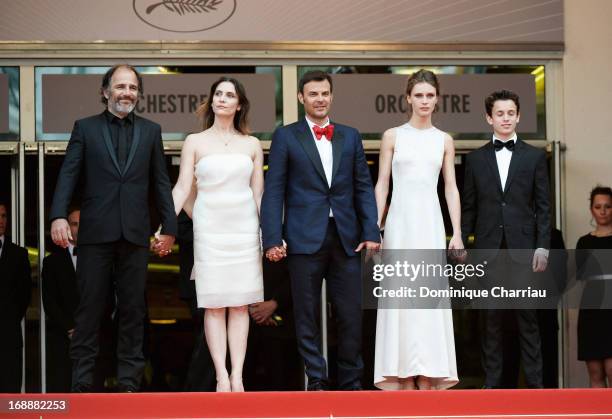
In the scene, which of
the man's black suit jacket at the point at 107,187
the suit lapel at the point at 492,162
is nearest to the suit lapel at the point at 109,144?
the man's black suit jacket at the point at 107,187

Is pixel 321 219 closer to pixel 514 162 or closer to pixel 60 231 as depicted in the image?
pixel 514 162

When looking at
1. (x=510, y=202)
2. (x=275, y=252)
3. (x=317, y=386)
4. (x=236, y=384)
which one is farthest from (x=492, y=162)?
(x=236, y=384)

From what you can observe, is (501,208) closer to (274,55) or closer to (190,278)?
(190,278)

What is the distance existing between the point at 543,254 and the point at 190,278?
2225 mm

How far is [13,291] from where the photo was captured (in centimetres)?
819

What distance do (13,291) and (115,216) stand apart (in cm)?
186

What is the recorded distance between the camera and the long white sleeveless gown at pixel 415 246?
7102 mm

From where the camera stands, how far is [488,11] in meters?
9.47

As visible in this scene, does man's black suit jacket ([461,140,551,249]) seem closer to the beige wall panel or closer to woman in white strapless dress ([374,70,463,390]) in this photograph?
woman in white strapless dress ([374,70,463,390])

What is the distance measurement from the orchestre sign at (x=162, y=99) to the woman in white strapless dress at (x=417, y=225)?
90.5 inches

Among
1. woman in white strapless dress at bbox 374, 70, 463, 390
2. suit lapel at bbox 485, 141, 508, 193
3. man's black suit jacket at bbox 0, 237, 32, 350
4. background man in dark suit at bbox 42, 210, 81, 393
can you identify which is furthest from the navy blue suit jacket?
man's black suit jacket at bbox 0, 237, 32, 350

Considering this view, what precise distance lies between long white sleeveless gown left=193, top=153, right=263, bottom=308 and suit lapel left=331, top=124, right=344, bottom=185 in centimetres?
50

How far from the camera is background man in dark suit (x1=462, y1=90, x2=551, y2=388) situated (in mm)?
7188

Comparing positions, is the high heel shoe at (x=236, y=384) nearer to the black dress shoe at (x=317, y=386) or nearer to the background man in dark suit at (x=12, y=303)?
the black dress shoe at (x=317, y=386)
